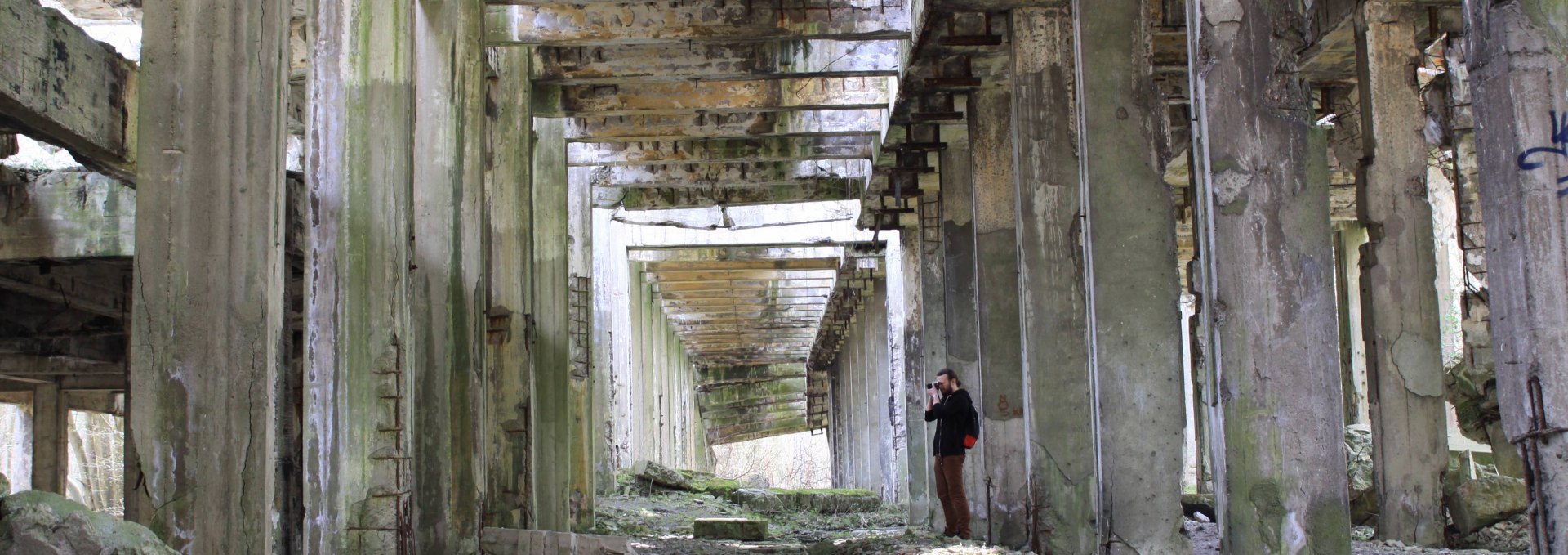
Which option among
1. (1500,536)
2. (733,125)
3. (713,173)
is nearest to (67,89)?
(733,125)

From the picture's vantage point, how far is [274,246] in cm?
742

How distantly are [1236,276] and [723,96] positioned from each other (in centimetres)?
1053

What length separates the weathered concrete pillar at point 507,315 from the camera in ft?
48.2

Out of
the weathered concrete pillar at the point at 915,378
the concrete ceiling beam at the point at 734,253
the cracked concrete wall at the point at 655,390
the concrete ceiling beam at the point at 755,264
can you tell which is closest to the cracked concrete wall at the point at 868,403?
the concrete ceiling beam at the point at 755,264

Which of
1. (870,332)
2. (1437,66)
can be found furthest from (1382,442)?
(870,332)

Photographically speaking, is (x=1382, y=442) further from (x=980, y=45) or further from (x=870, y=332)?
(x=870, y=332)

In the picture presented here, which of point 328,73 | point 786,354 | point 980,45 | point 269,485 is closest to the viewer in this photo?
point 269,485

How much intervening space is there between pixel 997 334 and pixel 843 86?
4.90 metres

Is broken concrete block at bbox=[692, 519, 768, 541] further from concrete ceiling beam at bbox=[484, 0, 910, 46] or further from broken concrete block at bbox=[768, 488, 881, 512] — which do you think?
broken concrete block at bbox=[768, 488, 881, 512]

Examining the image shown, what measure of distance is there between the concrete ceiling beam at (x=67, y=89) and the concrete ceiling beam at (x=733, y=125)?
7.00 m

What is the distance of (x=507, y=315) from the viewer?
14906 mm

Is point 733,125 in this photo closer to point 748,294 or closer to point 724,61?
point 724,61

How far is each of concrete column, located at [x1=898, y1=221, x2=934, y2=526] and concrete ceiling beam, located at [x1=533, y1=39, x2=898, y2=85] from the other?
353 cm

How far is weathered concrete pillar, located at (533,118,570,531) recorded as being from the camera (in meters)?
16.7
